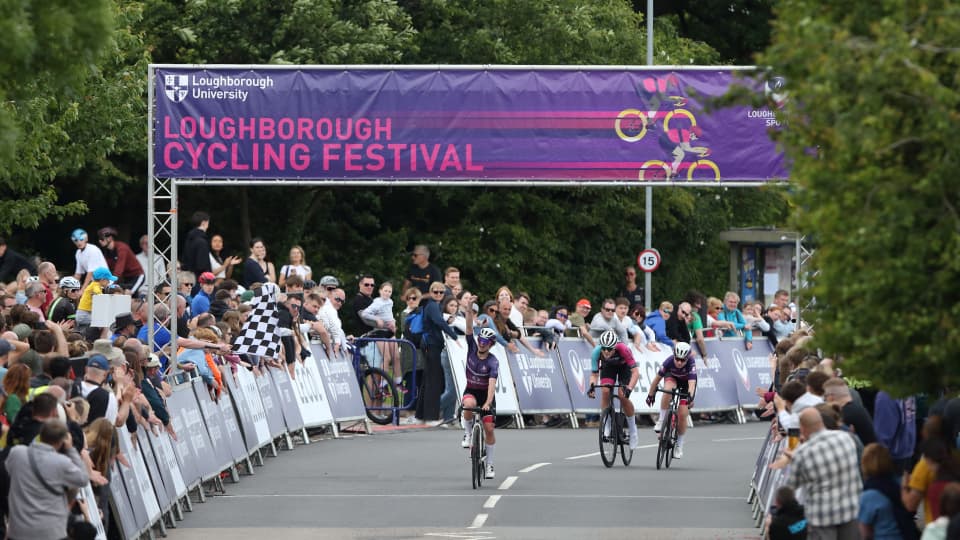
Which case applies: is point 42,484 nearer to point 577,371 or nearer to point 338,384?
point 338,384

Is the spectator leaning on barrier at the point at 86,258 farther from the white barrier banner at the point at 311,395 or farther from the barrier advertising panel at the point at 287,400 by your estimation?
the white barrier banner at the point at 311,395

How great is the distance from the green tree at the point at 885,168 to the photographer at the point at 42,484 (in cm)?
493

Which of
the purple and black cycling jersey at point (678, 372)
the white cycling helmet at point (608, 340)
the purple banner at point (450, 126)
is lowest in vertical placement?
the purple and black cycling jersey at point (678, 372)

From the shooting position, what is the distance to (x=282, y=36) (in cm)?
3672

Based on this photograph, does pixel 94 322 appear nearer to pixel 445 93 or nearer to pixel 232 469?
pixel 232 469

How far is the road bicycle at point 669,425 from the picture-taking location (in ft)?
75.4

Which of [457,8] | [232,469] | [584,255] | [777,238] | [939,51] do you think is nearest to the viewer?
[939,51]

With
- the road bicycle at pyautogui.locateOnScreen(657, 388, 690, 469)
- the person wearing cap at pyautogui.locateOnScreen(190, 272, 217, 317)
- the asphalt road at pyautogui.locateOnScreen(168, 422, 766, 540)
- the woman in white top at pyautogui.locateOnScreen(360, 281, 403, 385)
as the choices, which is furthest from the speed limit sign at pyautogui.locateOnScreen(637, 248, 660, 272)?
the road bicycle at pyautogui.locateOnScreen(657, 388, 690, 469)

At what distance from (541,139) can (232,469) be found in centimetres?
620

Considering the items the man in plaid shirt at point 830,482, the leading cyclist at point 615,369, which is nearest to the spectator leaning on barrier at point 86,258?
the leading cyclist at point 615,369

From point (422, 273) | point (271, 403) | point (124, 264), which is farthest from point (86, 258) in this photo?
point (422, 273)

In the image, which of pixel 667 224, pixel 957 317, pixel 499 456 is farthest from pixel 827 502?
pixel 667 224

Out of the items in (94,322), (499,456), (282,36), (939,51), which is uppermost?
(282,36)

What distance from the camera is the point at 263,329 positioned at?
24016mm
